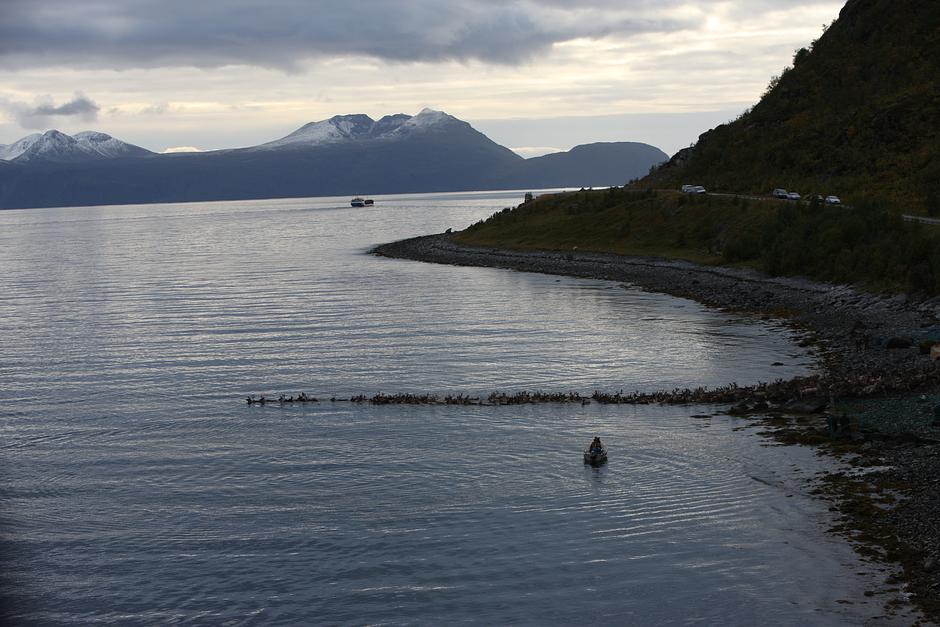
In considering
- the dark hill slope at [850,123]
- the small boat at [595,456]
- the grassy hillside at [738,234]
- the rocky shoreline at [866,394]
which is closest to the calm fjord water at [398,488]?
the small boat at [595,456]

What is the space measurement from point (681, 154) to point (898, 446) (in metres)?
122

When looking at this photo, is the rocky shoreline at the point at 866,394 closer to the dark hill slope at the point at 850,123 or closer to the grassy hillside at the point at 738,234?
the grassy hillside at the point at 738,234

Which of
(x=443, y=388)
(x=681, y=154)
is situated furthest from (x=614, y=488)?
(x=681, y=154)

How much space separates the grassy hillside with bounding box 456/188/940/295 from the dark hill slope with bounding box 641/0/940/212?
10.8 metres

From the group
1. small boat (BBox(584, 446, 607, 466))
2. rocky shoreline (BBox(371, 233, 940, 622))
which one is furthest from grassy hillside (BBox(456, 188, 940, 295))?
small boat (BBox(584, 446, 607, 466))

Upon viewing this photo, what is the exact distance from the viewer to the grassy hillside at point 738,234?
201ft

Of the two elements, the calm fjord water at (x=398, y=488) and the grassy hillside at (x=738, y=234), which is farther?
the grassy hillside at (x=738, y=234)

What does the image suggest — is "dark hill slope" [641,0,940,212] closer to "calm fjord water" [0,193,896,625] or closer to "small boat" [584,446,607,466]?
"calm fjord water" [0,193,896,625]

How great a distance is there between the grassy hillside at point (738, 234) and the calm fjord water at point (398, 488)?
12.0 metres

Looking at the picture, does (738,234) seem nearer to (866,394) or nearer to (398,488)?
(866,394)

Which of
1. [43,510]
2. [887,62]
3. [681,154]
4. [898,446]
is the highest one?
[887,62]

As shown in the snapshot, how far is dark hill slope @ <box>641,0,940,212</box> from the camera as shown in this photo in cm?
9688

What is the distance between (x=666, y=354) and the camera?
47.1 meters

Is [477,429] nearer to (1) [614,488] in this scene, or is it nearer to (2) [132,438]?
(1) [614,488]
